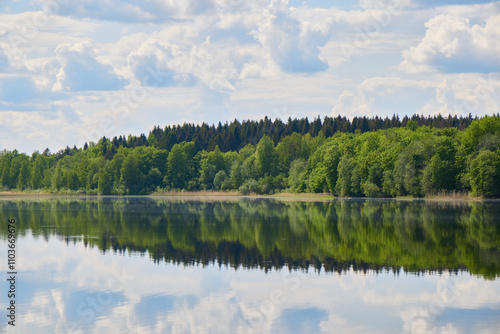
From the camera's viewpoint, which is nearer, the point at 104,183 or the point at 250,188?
the point at 250,188

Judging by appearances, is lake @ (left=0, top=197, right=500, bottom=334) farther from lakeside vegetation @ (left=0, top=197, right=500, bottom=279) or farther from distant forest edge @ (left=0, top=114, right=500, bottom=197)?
distant forest edge @ (left=0, top=114, right=500, bottom=197)

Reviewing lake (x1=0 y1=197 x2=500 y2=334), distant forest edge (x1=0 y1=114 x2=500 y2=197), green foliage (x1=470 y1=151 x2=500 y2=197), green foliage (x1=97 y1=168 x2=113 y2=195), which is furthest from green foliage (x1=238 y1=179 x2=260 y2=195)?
lake (x1=0 y1=197 x2=500 y2=334)

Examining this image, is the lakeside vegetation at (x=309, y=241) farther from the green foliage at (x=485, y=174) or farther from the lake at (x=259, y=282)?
the green foliage at (x=485, y=174)

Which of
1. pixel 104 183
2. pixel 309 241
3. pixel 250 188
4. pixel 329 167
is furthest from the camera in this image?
pixel 104 183

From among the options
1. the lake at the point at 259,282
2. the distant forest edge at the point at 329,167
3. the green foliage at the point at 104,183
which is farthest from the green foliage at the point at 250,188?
the lake at the point at 259,282

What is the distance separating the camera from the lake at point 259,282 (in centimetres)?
1778

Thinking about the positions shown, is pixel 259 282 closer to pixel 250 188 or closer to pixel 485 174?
pixel 485 174

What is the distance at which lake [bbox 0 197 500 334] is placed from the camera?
17781 mm

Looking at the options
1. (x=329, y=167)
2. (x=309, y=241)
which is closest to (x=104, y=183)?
(x=329, y=167)

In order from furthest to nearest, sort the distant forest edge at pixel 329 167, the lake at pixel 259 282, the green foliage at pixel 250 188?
1. the green foliage at pixel 250 188
2. the distant forest edge at pixel 329 167
3. the lake at pixel 259 282

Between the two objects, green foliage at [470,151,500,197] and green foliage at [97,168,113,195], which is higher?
green foliage at [470,151,500,197]

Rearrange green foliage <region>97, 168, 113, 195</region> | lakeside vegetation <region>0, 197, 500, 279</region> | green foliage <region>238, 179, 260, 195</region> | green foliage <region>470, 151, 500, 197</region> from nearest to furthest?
lakeside vegetation <region>0, 197, 500, 279</region>, green foliage <region>470, 151, 500, 197</region>, green foliage <region>238, 179, 260, 195</region>, green foliage <region>97, 168, 113, 195</region>

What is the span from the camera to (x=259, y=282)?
23625 mm

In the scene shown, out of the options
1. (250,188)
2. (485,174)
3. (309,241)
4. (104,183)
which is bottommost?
(250,188)
